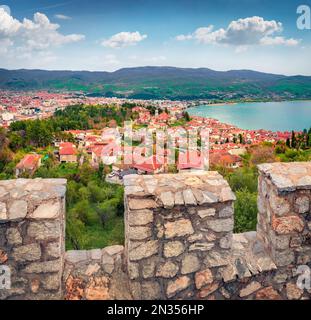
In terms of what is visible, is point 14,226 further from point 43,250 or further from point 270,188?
point 270,188

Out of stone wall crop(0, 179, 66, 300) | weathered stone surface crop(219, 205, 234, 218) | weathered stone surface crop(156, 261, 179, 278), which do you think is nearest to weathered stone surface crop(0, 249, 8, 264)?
stone wall crop(0, 179, 66, 300)

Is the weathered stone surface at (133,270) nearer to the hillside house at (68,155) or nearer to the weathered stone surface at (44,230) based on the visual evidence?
the weathered stone surface at (44,230)

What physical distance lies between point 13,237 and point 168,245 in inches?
44.2

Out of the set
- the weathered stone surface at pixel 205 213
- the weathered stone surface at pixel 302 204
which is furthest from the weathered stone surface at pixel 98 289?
the weathered stone surface at pixel 302 204

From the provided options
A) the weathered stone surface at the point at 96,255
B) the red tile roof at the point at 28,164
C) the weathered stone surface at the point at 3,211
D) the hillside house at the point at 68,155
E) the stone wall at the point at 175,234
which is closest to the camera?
the weathered stone surface at the point at 3,211

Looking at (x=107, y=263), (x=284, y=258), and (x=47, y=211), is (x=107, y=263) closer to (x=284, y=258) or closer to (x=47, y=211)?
(x=47, y=211)

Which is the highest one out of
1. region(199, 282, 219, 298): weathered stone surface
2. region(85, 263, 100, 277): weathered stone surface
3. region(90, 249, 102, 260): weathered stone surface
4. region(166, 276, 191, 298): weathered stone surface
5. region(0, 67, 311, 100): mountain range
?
region(0, 67, 311, 100): mountain range

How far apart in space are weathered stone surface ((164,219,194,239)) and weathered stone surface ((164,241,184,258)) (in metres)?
0.06

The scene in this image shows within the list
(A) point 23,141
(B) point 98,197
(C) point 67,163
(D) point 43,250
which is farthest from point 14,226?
(A) point 23,141

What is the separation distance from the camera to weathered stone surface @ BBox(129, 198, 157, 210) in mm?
2453

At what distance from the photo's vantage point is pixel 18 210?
232 centimetres

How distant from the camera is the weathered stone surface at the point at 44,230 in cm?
233

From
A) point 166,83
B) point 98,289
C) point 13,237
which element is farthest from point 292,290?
point 166,83

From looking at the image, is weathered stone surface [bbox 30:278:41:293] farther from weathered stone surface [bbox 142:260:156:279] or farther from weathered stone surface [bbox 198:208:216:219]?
weathered stone surface [bbox 198:208:216:219]
